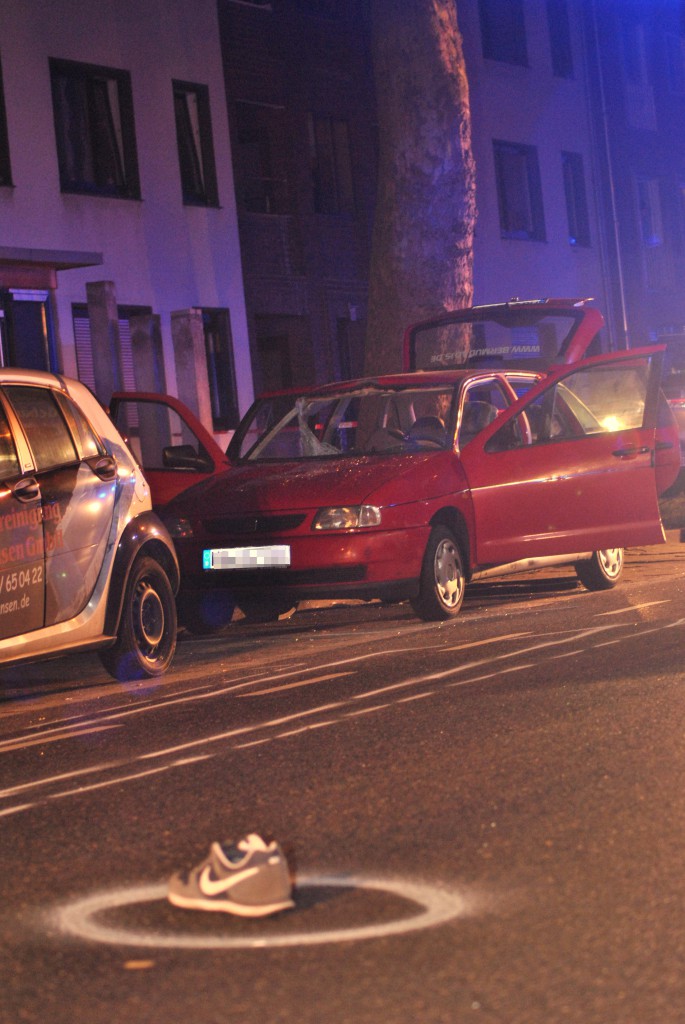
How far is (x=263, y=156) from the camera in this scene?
29.1 m

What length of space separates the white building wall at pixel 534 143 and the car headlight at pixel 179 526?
22865 mm

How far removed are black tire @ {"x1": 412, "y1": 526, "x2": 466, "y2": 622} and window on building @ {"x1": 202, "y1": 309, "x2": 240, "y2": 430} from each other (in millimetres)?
15370

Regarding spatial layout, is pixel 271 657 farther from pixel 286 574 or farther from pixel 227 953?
pixel 227 953

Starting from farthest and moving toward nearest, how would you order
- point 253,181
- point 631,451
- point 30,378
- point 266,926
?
point 253,181 < point 631,451 < point 30,378 < point 266,926

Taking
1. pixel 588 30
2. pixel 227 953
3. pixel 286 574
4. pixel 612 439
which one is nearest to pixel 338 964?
pixel 227 953

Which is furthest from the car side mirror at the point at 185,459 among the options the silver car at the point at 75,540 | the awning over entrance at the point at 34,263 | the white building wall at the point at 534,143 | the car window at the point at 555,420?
the white building wall at the point at 534,143

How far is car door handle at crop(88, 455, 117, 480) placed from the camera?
9414 millimetres

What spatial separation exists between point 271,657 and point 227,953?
6.40m

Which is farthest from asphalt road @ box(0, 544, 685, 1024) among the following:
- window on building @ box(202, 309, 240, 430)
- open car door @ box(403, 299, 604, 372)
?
window on building @ box(202, 309, 240, 430)

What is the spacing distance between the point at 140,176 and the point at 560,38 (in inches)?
620

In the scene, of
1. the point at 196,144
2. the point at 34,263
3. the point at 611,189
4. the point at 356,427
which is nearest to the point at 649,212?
the point at 611,189

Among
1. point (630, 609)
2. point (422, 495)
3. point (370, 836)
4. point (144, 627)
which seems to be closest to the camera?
point (370, 836)

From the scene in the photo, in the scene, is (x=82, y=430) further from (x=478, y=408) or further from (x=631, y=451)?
(x=631, y=451)

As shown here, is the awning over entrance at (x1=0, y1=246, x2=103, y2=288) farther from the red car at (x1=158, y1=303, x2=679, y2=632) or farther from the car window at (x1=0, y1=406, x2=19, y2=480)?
the car window at (x1=0, y1=406, x2=19, y2=480)
